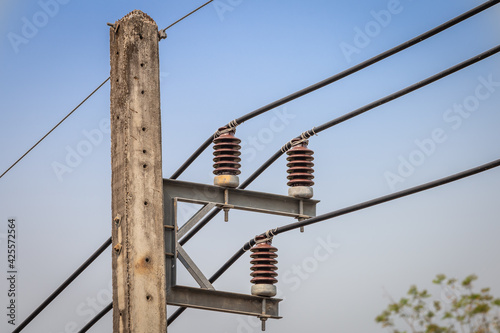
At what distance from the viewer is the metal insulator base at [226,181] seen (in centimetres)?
1327

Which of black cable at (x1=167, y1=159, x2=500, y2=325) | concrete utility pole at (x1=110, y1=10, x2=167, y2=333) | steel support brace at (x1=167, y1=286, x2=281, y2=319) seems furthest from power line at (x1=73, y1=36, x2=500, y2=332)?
concrete utility pole at (x1=110, y1=10, x2=167, y2=333)

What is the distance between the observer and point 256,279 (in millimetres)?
13820

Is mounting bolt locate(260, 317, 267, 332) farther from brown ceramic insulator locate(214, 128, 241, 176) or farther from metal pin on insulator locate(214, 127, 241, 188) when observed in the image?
brown ceramic insulator locate(214, 128, 241, 176)

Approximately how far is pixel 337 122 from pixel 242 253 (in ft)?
7.22

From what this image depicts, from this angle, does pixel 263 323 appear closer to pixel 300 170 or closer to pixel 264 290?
pixel 264 290

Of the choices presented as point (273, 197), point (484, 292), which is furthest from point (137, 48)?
point (484, 292)

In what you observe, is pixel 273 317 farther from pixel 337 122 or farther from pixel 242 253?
pixel 337 122

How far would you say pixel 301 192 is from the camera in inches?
545

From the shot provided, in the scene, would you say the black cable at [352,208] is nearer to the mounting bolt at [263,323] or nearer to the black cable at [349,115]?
the black cable at [349,115]

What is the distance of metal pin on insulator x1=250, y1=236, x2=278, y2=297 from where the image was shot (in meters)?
13.8

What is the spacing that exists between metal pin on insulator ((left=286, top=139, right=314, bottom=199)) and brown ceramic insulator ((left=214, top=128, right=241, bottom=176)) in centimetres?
67

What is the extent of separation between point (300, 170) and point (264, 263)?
1133 millimetres

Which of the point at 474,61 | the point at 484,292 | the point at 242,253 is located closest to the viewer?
the point at 484,292

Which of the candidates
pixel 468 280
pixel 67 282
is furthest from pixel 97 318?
pixel 468 280
